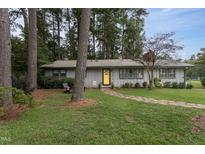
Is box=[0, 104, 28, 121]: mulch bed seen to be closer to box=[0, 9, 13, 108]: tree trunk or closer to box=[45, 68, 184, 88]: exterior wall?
box=[0, 9, 13, 108]: tree trunk

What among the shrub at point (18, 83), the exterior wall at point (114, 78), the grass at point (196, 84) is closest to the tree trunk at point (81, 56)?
the shrub at point (18, 83)

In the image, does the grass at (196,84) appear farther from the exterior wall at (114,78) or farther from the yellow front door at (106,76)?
the yellow front door at (106,76)

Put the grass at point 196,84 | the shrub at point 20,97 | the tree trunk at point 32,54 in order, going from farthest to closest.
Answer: the grass at point 196,84 → the tree trunk at point 32,54 → the shrub at point 20,97

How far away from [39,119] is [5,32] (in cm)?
325

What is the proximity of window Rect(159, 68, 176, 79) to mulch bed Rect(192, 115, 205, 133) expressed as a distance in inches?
545

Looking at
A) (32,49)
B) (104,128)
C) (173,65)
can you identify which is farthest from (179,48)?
(104,128)

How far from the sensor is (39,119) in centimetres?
755

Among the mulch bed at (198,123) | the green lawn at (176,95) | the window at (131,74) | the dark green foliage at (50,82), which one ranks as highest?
the window at (131,74)

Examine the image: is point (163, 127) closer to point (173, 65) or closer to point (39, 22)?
point (173, 65)

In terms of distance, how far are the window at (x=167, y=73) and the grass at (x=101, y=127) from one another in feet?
43.1

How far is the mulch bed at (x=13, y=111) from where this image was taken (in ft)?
25.2

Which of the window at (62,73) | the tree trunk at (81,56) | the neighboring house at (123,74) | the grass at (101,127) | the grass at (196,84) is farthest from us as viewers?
the grass at (196,84)

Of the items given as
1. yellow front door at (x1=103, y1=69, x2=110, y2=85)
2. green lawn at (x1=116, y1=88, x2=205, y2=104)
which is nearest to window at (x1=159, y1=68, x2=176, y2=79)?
yellow front door at (x1=103, y1=69, x2=110, y2=85)

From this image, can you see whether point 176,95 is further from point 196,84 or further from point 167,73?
point 196,84
